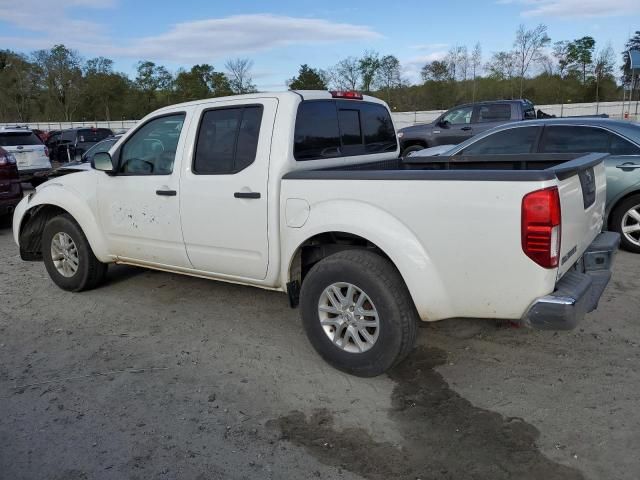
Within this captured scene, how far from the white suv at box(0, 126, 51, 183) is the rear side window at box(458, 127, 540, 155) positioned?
11.5 metres

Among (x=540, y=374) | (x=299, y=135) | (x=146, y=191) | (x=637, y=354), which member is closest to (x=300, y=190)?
(x=299, y=135)

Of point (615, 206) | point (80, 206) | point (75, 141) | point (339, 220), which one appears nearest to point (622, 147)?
point (615, 206)

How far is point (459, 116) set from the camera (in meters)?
13.8

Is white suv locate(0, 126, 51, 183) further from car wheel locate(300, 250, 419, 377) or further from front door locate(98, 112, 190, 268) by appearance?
car wheel locate(300, 250, 419, 377)

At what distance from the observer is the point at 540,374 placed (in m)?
3.71

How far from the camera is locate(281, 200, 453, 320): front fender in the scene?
3293 mm

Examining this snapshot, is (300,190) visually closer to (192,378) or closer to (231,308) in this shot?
(192,378)

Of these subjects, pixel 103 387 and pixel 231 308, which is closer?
pixel 103 387

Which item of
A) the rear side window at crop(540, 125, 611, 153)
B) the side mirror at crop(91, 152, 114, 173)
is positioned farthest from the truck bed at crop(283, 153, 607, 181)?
the rear side window at crop(540, 125, 611, 153)

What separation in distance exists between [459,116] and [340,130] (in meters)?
10.0

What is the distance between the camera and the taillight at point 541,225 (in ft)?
9.48

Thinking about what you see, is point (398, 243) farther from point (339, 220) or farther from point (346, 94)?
point (346, 94)

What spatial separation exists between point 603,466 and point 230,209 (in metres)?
2.91

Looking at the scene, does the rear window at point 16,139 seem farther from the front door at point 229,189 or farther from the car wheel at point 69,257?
the front door at point 229,189
